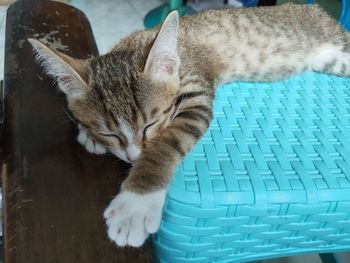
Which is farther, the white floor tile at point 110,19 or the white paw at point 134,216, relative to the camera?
the white floor tile at point 110,19

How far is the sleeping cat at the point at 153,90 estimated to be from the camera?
2.18 feet

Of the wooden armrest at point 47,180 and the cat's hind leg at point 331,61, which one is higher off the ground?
the wooden armrest at point 47,180

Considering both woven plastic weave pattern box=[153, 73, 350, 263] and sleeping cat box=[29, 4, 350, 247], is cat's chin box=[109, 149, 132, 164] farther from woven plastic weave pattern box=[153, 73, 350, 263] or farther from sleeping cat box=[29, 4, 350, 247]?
woven plastic weave pattern box=[153, 73, 350, 263]

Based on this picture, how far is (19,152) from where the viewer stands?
2.10 feet

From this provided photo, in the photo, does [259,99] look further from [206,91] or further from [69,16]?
[69,16]

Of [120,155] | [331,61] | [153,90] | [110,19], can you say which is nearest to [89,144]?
[120,155]

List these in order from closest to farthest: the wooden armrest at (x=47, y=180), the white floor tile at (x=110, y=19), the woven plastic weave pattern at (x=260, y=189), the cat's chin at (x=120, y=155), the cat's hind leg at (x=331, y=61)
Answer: the wooden armrest at (x=47, y=180) < the woven plastic weave pattern at (x=260, y=189) < the cat's chin at (x=120, y=155) < the cat's hind leg at (x=331, y=61) < the white floor tile at (x=110, y=19)

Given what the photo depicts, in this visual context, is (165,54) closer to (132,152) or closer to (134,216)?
(132,152)

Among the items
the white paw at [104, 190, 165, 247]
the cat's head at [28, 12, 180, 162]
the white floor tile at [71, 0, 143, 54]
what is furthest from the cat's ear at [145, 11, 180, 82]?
the white floor tile at [71, 0, 143, 54]

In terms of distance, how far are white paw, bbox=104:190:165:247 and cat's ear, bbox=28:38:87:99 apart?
277mm

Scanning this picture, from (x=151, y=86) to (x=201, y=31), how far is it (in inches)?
15.8

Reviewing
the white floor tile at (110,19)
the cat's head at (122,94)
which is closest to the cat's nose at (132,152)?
the cat's head at (122,94)

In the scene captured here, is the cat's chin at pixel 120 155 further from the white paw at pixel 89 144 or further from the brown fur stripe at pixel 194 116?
the brown fur stripe at pixel 194 116

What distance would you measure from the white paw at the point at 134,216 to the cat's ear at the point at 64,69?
10.9 inches
